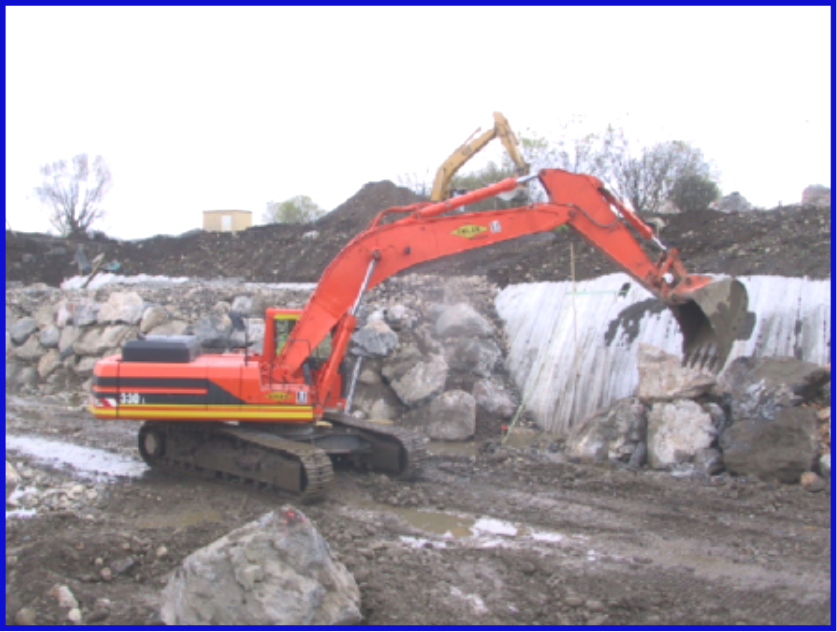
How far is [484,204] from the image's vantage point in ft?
80.1

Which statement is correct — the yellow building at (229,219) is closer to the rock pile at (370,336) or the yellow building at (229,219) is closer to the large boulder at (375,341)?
the rock pile at (370,336)

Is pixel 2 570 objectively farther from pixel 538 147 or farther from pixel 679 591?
pixel 538 147

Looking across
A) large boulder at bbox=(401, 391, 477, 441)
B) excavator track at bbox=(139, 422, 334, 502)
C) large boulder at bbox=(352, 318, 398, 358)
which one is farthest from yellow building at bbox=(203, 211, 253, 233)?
excavator track at bbox=(139, 422, 334, 502)

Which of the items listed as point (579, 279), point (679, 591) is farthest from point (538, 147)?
point (679, 591)

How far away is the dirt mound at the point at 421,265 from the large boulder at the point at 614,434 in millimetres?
2114

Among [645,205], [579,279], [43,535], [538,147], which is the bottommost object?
[43,535]

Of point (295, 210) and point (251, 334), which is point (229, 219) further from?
point (251, 334)

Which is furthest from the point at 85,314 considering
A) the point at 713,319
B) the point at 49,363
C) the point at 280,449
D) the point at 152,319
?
the point at 713,319

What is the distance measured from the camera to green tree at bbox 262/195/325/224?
40.1m

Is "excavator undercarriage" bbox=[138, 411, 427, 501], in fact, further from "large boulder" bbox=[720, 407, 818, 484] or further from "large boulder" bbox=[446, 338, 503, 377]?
"large boulder" bbox=[446, 338, 503, 377]

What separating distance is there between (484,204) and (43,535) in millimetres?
19592

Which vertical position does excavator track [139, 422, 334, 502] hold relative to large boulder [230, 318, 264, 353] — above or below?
below

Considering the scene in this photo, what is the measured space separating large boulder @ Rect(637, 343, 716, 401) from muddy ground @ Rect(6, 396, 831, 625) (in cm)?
103

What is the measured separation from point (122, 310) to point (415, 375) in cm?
670
